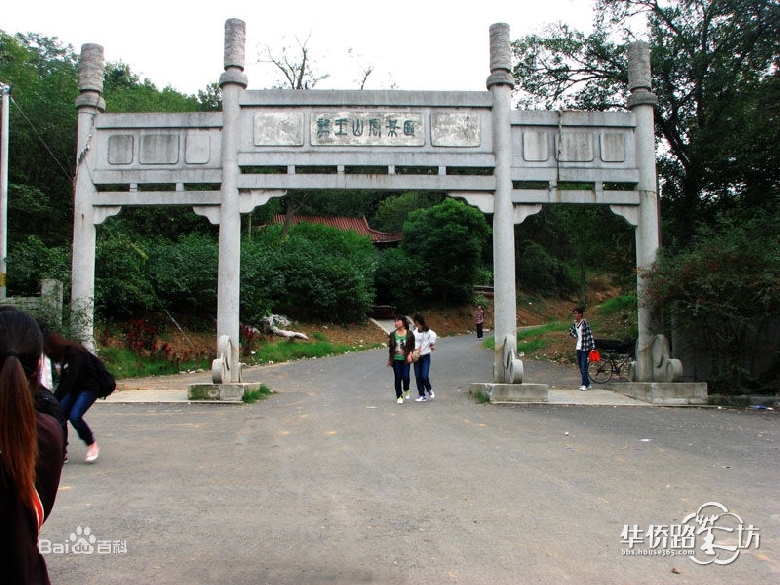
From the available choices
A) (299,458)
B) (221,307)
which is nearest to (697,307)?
(299,458)

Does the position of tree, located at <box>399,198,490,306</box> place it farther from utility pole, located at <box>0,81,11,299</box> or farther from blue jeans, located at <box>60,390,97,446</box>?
blue jeans, located at <box>60,390,97,446</box>

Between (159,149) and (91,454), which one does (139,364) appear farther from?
(91,454)

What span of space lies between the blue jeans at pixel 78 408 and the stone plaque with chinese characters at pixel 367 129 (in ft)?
22.0

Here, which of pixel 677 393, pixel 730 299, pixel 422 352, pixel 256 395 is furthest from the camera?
pixel 256 395

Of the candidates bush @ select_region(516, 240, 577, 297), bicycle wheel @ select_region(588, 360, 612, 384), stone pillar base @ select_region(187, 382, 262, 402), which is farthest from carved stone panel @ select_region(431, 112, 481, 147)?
bush @ select_region(516, 240, 577, 297)

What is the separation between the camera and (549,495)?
507 centimetres

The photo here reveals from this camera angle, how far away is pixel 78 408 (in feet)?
20.5

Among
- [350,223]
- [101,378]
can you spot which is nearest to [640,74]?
[101,378]

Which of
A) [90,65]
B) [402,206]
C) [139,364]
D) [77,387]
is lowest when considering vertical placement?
[139,364]

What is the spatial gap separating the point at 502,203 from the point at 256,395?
5632 millimetres

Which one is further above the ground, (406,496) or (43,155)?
(43,155)

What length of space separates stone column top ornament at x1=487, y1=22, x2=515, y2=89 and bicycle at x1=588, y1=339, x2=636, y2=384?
684cm

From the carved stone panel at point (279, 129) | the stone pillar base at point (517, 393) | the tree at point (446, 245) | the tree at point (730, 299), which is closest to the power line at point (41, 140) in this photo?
the carved stone panel at point (279, 129)

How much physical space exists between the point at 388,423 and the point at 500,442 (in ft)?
6.15
